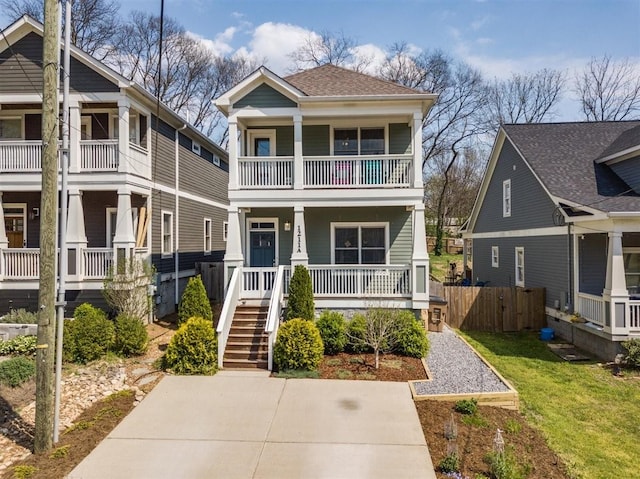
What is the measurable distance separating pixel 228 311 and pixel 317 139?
6.29 meters

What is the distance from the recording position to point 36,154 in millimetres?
12383

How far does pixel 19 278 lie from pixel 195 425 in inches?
349

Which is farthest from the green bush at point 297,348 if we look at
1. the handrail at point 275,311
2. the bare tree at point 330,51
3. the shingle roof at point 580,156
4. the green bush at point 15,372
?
the bare tree at point 330,51

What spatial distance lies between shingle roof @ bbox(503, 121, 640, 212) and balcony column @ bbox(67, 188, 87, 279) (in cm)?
1413

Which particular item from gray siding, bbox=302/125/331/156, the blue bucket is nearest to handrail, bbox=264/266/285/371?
gray siding, bbox=302/125/331/156

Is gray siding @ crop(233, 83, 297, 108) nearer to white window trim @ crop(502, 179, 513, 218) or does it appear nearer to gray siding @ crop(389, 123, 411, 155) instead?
gray siding @ crop(389, 123, 411, 155)

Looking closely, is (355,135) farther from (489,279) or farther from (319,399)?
(489,279)

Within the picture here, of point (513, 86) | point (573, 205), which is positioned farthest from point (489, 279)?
point (513, 86)

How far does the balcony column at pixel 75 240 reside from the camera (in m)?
11.8

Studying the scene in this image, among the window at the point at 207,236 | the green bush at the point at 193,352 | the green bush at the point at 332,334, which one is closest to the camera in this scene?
the green bush at the point at 193,352

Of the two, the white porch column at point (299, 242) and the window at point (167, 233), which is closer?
the white porch column at point (299, 242)

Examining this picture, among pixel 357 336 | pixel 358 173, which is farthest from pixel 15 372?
pixel 358 173

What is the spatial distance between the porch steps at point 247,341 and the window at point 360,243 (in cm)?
336

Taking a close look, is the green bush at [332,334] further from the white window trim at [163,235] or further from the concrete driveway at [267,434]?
the white window trim at [163,235]
